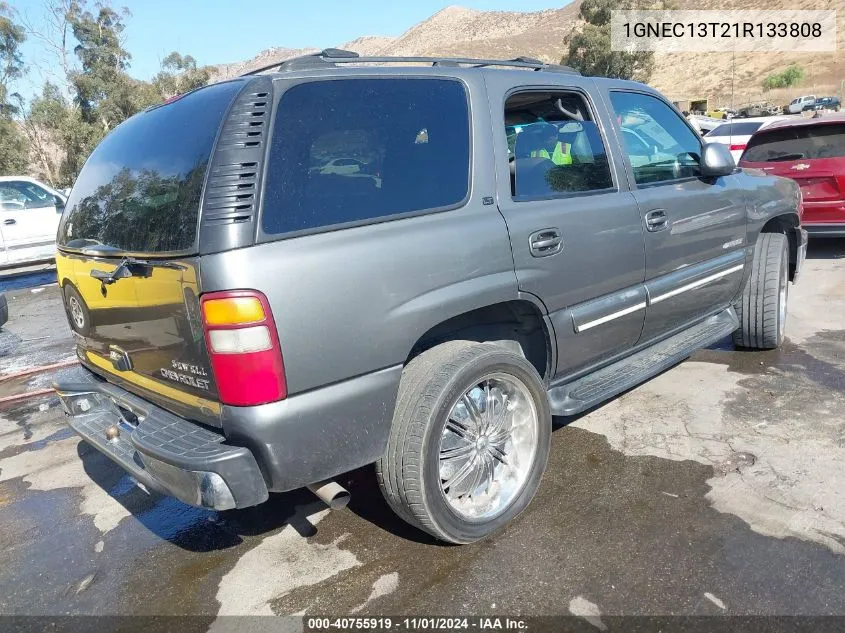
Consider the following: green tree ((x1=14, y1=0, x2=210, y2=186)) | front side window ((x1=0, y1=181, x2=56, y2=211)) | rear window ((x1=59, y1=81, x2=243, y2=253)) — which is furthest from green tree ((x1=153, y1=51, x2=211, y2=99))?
rear window ((x1=59, y1=81, x2=243, y2=253))

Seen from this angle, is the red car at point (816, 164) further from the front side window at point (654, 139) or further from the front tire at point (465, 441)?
the front tire at point (465, 441)

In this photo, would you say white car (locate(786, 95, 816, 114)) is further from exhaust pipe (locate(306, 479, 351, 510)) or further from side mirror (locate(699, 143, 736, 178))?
exhaust pipe (locate(306, 479, 351, 510))

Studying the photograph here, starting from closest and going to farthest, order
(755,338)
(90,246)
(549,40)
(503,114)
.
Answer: (90,246)
(503,114)
(755,338)
(549,40)

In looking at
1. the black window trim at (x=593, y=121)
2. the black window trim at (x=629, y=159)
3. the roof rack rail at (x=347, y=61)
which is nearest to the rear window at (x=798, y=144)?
the black window trim at (x=629, y=159)

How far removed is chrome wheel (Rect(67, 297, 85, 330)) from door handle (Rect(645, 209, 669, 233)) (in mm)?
2854

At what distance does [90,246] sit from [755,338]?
434cm

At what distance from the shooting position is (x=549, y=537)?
2.74 metres

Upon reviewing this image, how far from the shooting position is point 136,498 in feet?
11.1

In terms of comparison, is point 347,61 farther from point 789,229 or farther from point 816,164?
point 816,164

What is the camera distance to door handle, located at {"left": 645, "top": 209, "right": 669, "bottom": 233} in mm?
3391

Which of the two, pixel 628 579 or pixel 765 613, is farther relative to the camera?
pixel 628 579

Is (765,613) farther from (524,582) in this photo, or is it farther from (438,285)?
(438,285)

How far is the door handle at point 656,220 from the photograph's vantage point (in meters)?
3.39

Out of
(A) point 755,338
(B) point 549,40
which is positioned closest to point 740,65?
(B) point 549,40
